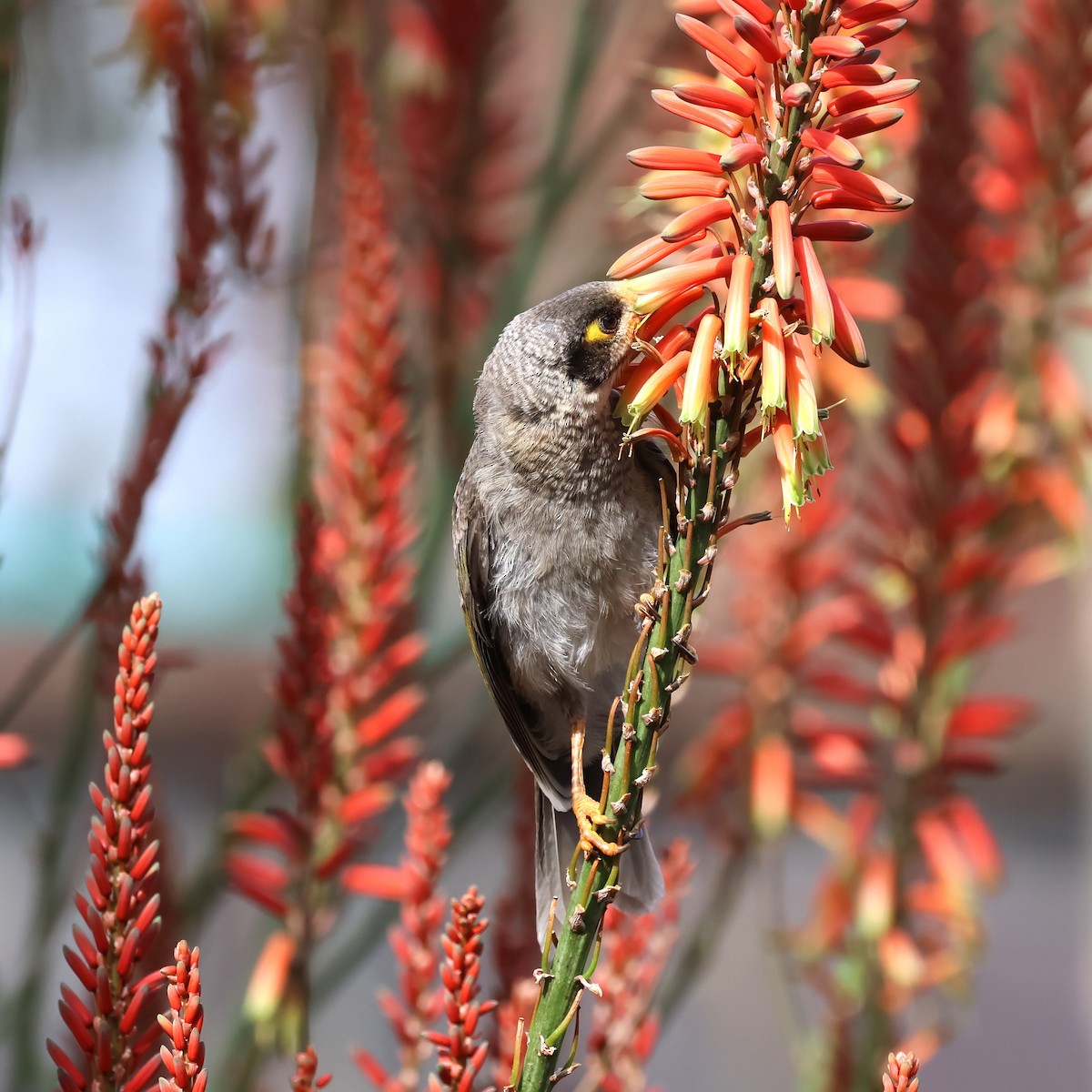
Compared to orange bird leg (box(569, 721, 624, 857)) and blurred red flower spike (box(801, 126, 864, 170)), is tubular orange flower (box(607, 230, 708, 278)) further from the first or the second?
orange bird leg (box(569, 721, 624, 857))

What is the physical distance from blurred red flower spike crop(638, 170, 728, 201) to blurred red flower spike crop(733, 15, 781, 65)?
0.13 metres

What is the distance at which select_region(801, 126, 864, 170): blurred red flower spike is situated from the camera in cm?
109

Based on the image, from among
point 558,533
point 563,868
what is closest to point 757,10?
point 558,533

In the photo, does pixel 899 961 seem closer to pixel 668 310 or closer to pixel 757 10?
pixel 668 310

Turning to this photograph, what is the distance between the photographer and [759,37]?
1067 millimetres

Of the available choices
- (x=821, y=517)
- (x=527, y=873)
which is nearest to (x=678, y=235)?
(x=527, y=873)

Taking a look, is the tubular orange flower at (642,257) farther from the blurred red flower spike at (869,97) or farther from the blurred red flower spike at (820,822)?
the blurred red flower spike at (820,822)

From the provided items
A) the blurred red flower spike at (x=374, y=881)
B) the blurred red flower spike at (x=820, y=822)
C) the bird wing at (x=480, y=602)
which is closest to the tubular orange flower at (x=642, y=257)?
the blurred red flower spike at (x=374, y=881)

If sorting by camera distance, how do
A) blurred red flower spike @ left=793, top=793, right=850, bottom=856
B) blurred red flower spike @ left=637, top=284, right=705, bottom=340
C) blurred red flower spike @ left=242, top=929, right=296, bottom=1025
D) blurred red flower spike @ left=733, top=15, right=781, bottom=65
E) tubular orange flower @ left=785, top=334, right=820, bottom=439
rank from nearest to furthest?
1. blurred red flower spike @ left=733, top=15, right=781, bottom=65
2. tubular orange flower @ left=785, top=334, right=820, bottom=439
3. blurred red flower spike @ left=637, top=284, right=705, bottom=340
4. blurred red flower spike @ left=242, top=929, right=296, bottom=1025
5. blurred red flower spike @ left=793, top=793, right=850, bottom=856

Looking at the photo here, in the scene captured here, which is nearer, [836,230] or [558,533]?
[836,230]

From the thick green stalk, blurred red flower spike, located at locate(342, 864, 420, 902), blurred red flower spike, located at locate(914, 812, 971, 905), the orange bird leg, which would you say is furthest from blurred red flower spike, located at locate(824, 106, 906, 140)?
blurred red flower spike, located at locate(914, 812, 971, 905)

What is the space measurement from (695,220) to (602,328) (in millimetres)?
780

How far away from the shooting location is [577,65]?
2.31 m

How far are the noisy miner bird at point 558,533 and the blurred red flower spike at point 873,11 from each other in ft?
2.51
